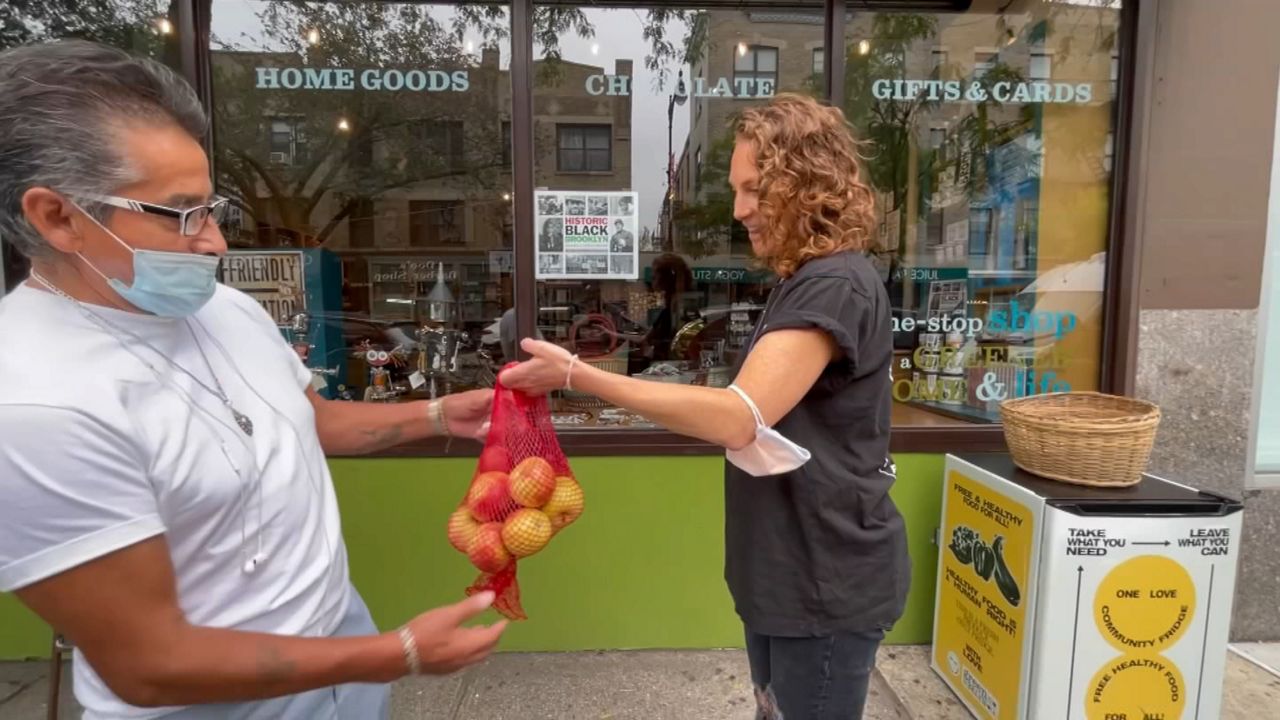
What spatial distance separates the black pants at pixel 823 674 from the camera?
62.9 inches

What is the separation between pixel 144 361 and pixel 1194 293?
12.6 feet

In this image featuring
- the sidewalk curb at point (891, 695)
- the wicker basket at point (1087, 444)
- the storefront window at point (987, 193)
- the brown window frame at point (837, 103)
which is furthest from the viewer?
the storefront window at point (987, 193)

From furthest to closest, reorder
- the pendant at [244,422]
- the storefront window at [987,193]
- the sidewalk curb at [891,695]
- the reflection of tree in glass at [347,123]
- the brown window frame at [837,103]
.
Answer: the reflection of tree in glass at [347,123]
the storefront window at [987,193]
the brown window frame at [837,103]
the sidewalk curb at [891,695]
the pendant at [244,422]

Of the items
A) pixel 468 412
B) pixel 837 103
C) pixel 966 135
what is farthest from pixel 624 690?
pixel 966 135

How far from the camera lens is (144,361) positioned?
109 cm

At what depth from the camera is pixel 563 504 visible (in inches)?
60.7

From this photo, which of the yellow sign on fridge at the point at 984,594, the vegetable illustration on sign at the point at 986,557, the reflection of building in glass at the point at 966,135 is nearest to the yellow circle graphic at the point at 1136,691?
the yellow sign on fridge at the point at 984,594

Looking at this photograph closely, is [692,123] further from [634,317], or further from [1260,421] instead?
[1260,421]

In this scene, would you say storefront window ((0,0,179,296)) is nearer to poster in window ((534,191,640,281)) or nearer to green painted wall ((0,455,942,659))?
green painted wall ((0,455,942,659))

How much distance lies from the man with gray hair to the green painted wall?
1899 mm

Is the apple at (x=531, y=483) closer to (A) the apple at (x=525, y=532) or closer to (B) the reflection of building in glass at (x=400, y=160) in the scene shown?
(A) the apple at (x=525, y=532)

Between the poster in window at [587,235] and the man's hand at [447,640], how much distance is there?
7.62 feet

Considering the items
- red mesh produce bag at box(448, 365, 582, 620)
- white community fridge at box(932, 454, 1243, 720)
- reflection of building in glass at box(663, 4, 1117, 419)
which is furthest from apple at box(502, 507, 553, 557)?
reflection of building in glass at box(663, 4, 1117, 419)

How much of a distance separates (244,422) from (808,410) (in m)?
1.12
